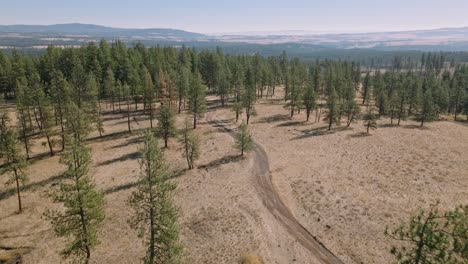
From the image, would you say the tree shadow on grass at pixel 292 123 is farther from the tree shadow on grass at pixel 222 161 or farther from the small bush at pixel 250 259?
the small bush at pixel 250 259

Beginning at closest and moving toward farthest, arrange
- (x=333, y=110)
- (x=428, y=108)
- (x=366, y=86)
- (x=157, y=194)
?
(x=157, y=194)
(x=333, y=110)
(x=428, y=108)
(x=366, y=86)

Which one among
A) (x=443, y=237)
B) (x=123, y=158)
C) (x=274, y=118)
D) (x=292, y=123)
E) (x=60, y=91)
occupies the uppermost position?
(x=60, y=91)

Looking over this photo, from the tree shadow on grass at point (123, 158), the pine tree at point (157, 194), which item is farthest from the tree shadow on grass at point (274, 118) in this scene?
the pine tree at point (157, 194)

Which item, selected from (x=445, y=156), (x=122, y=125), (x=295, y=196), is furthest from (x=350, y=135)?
(x=122, y=125)

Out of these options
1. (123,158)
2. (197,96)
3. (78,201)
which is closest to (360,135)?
(197,96)

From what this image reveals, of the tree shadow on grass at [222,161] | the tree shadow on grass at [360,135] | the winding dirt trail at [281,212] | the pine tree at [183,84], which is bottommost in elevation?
the winding dirt trail at [281,212]

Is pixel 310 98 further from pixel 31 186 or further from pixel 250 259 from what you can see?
pixel 31 186

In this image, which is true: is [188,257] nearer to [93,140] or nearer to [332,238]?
[332,238]

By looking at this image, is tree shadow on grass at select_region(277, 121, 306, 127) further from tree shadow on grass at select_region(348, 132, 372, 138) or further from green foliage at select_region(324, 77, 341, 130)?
tree shadow on grass at select_region(348, 132, 372, 138)
